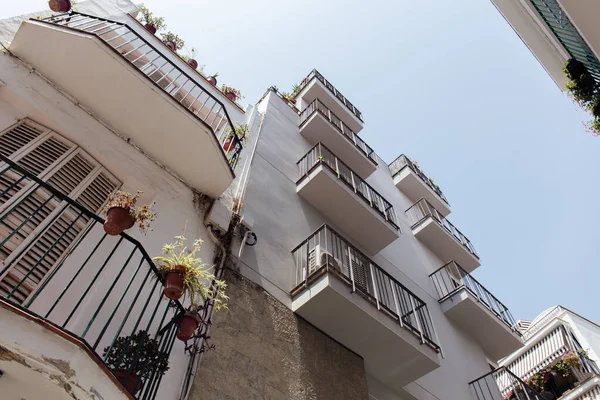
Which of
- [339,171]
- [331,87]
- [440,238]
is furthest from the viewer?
[331,87]

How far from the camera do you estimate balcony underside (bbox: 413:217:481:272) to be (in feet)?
47.4

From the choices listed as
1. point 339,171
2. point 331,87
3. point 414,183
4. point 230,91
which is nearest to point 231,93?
point 230,91

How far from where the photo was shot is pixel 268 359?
6.24m

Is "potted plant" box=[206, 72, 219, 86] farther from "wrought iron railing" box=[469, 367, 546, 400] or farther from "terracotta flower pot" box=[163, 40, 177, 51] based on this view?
"wrought iron railing" box=[469, 367, 546, 400]

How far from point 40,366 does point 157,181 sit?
157 inches

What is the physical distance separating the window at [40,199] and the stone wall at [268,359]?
2224mm

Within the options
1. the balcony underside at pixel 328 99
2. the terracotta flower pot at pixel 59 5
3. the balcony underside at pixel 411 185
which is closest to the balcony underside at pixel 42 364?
the terracotta flower pot at pixel 59 5

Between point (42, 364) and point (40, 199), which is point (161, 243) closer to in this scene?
point (40, 199)

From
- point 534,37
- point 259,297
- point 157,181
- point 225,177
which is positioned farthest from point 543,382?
point 157,181

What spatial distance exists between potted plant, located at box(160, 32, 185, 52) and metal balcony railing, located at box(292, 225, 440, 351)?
6.37 m

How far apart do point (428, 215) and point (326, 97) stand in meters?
6.13

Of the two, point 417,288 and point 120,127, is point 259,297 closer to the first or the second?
point 120,127

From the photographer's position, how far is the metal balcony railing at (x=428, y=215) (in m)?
15.1

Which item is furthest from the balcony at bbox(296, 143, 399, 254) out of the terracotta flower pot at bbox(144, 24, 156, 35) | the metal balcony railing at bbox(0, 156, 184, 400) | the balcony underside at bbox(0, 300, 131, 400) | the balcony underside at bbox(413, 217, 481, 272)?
the balcony underside at bbox(0, 300, 131, 400)
